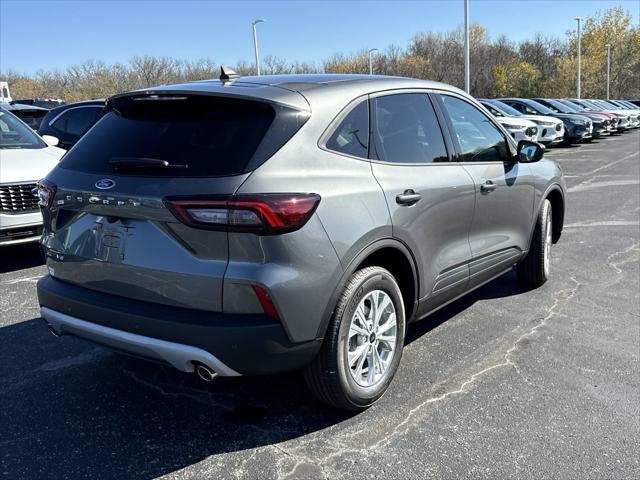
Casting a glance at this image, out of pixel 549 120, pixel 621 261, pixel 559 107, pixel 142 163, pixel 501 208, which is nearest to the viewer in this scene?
pixel 142 163

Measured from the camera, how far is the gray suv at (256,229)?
2.61 m

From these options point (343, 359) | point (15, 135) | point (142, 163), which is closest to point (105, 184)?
point (142, 163)

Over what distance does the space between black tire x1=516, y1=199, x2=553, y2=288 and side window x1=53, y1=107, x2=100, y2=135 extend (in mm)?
7894

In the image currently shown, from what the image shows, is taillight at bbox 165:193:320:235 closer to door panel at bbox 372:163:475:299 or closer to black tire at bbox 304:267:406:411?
black tire at bbox 304:267:406:411

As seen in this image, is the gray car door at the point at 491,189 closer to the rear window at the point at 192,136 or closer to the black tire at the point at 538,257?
the black tire at the point at 538,257

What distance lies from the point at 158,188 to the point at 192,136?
0.33m

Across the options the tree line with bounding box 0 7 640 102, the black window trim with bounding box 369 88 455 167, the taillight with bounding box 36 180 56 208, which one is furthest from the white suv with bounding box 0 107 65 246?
the tree line with bounding box 0 7 640 102

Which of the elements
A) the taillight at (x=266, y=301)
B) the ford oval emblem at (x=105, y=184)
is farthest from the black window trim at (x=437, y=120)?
the ford oval emblem at (x=105, y=184)

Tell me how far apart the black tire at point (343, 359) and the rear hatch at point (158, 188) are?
2.04 ft

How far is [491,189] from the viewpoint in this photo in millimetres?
4266

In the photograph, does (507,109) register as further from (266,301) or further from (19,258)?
(266,301)

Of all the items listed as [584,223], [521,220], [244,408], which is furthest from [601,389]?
[584,223]

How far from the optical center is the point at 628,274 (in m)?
5.78

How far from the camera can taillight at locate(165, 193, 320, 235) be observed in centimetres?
256
